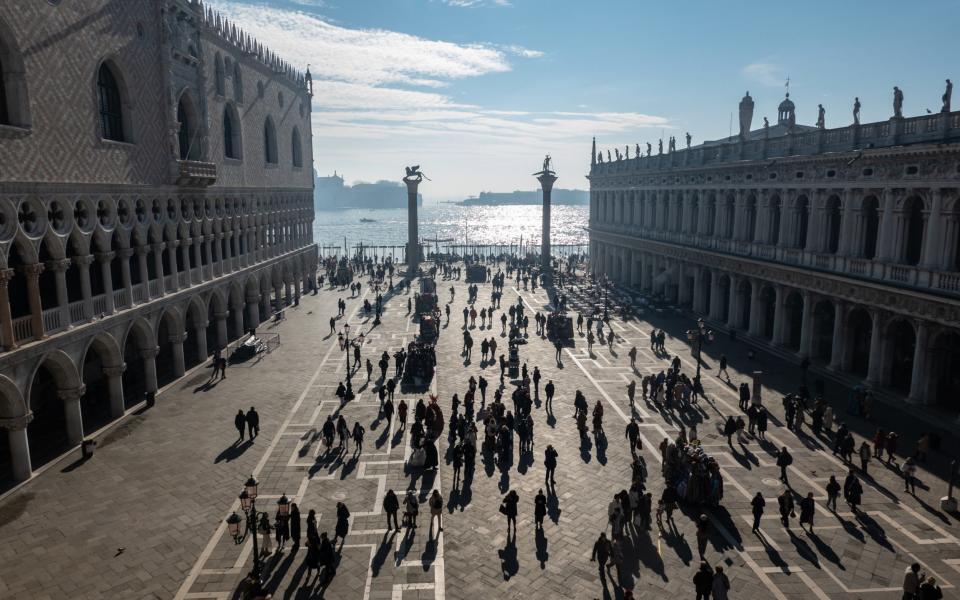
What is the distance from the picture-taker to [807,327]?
31031 mm

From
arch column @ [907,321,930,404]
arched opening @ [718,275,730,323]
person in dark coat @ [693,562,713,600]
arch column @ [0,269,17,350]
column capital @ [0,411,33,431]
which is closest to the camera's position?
person in dark coat @ [693,562,713,600]

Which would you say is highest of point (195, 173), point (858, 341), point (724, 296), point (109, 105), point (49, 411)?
point (109, 105)

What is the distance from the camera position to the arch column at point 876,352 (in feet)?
86.3

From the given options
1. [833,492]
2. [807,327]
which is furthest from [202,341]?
[807,327]

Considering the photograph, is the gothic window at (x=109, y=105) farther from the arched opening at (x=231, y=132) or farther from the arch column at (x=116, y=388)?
the arched opening at (x=231, y=132)

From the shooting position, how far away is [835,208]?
3008cm

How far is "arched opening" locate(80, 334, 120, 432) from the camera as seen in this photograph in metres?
23.3

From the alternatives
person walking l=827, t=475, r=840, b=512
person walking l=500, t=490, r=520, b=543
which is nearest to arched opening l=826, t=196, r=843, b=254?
person walking l=827, t=475, r=840, b=512

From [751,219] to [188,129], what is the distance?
31.2 metres

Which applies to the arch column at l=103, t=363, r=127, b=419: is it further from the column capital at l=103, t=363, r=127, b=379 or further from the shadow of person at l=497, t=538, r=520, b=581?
the shadow of person at l=497, t=538, r=520, b=581

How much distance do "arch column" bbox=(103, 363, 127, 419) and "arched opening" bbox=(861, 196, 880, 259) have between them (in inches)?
1216

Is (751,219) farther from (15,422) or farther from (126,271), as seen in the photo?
(15,422)

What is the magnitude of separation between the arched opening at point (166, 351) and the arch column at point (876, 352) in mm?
30008

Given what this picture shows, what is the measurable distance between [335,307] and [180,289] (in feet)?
62.9
